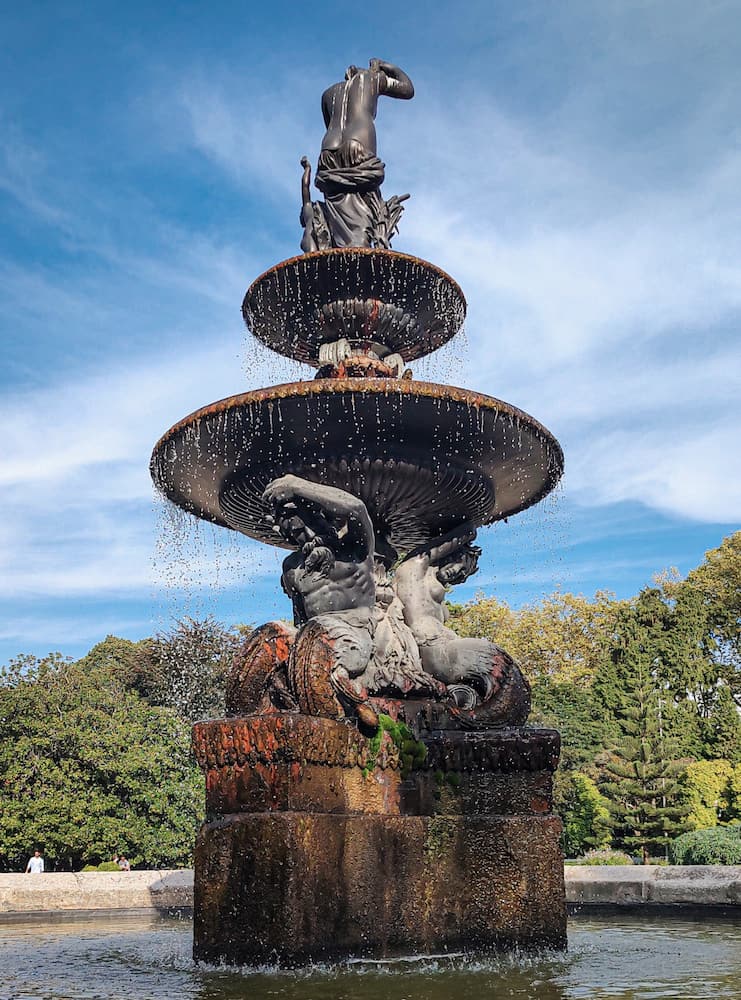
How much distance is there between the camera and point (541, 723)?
3120 cm

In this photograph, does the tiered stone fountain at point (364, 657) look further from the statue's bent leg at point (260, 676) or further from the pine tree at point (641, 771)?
the pine tree at point (641, 771)

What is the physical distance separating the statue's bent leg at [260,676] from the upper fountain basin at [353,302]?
3.26 metres

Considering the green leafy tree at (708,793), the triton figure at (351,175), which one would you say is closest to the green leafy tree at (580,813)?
the green leafy tree at (708,793)

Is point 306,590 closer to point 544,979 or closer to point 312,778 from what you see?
point 312,778

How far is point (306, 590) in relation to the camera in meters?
7.87

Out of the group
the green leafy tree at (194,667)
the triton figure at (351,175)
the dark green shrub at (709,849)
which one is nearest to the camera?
the triton figure at (351,175)

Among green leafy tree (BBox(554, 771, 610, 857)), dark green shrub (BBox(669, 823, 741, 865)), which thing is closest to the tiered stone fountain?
dark green shrub (BBox(669, 823, 741, 865))

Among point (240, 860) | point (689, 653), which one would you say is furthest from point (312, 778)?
point (689, 653)

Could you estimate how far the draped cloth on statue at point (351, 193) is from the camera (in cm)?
973

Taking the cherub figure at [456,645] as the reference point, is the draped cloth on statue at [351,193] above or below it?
above

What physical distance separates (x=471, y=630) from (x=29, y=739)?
22.1 meters

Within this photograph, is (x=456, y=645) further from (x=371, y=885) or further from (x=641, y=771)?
(x=641, y=771)

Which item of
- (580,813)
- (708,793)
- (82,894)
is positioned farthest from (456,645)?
(708,793)

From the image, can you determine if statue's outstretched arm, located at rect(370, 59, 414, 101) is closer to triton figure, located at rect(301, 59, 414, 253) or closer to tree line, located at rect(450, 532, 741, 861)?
triton figure, located at rect(301, 59, 414, 253)
